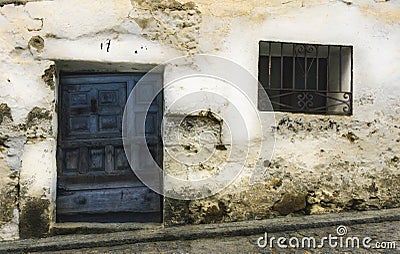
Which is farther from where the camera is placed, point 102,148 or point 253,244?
point 102,148

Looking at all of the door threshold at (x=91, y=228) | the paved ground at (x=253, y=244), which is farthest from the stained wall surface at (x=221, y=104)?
the paved ground at (x=253, y=244)

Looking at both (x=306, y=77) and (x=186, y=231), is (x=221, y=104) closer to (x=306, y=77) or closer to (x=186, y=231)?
(x=306, y=77)

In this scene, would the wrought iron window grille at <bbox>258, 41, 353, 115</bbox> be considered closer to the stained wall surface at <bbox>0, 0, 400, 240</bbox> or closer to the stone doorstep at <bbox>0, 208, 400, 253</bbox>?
the stained wall surface at <bbox>0, 0, 400, 240</bbox>

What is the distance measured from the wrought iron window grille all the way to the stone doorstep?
3.09ft

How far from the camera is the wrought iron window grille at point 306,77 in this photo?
3.60 m

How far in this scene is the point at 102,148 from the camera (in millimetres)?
3680

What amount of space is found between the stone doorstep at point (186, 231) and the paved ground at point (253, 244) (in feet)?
0.16

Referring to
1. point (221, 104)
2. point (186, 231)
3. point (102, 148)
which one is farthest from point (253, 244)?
point (102, 148)

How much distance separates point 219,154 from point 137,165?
790 mm

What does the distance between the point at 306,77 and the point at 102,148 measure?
1.97 meters

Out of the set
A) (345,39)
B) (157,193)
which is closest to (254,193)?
(157,193)

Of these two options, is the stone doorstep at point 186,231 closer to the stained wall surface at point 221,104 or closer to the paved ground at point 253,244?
the paved ground at point 253,244

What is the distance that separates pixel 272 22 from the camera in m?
3.47

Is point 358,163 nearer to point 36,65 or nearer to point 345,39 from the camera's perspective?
point 345,39
